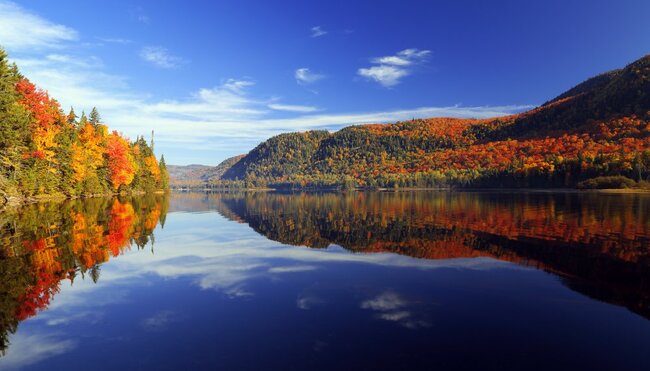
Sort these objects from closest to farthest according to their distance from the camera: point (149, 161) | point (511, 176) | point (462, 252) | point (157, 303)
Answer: point (157, 303)
point (462, 252)
point (149, 161)
point (511, 176)

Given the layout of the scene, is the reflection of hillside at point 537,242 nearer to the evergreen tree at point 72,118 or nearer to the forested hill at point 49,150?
the forested hill at point 49,150

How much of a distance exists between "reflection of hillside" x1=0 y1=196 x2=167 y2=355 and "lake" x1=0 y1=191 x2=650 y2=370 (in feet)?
0.41

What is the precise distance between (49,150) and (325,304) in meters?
81.6

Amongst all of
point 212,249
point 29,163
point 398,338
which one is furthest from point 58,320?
point 29,163

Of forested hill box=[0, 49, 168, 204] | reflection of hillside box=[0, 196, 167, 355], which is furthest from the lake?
forested hill box=[0, 49, 168, 204]

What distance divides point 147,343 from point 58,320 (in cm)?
488

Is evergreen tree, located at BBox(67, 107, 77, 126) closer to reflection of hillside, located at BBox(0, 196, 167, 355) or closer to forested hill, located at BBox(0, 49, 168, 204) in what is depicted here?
forested hill, located at BBox(0, 49, 168, 204)

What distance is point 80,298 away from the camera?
660 inches

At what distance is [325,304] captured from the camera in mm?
16047

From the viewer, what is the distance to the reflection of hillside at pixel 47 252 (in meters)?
15.8

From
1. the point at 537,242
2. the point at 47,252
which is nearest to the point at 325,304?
the point at 47,252

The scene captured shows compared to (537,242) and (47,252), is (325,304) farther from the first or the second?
(537,242)

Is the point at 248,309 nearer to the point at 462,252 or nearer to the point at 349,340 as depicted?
the point at 349,340

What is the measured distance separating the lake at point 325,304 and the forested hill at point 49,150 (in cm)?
2733
